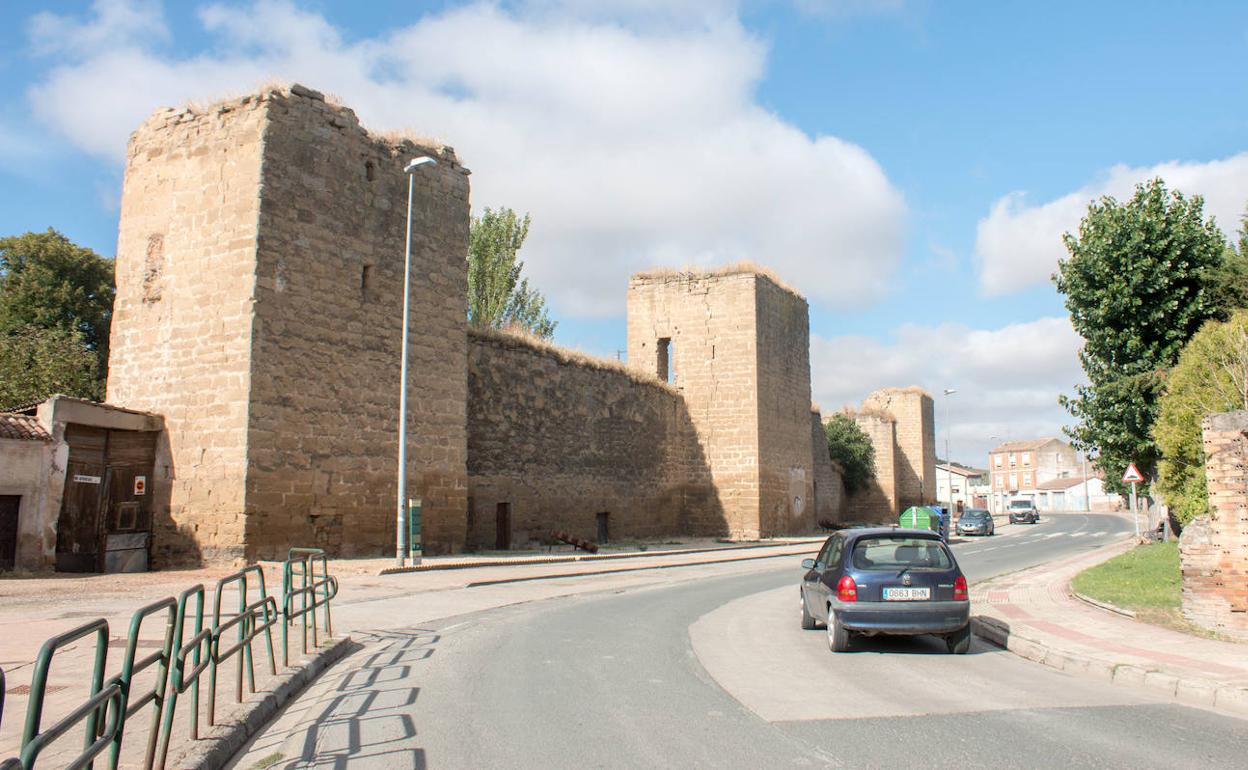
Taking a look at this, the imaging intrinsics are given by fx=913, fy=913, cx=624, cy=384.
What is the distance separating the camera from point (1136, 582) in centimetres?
1530

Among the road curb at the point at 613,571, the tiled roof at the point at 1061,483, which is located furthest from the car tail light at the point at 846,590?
the tiled roof at the point at 1061,483

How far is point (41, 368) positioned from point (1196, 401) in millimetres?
29697

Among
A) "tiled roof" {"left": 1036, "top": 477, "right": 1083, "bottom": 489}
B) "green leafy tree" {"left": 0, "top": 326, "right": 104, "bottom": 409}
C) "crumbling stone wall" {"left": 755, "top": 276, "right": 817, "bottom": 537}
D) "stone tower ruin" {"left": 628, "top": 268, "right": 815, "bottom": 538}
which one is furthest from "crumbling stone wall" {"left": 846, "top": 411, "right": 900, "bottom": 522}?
"tiled roof" {"left": 1036, "top": 477, "right": 1083, "bottom": 489}

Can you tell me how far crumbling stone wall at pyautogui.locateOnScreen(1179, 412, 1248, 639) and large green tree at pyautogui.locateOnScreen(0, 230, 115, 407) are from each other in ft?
96.3

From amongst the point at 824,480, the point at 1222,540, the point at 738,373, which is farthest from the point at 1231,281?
the point at 824,480

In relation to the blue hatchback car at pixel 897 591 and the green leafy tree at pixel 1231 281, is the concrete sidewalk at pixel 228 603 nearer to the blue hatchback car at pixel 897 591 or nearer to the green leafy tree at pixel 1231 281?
the blue hatchback car at pixel 897 591

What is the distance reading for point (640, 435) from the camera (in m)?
32.9

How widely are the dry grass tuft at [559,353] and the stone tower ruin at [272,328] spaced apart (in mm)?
4308

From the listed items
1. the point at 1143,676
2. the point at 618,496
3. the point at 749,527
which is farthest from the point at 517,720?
the point at 749,527

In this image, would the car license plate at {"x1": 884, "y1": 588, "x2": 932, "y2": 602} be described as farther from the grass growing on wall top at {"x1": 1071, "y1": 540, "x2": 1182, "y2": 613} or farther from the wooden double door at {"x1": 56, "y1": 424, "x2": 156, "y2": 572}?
the wooden double door at {"x1": 56, "y1": 424, "x2": 156, "y2": 572}

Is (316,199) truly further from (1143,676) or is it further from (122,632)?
(1143,676)

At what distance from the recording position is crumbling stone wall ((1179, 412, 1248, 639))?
1001 centimetres

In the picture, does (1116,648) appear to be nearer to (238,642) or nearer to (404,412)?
(238,642)

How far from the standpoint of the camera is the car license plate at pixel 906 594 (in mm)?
9297
